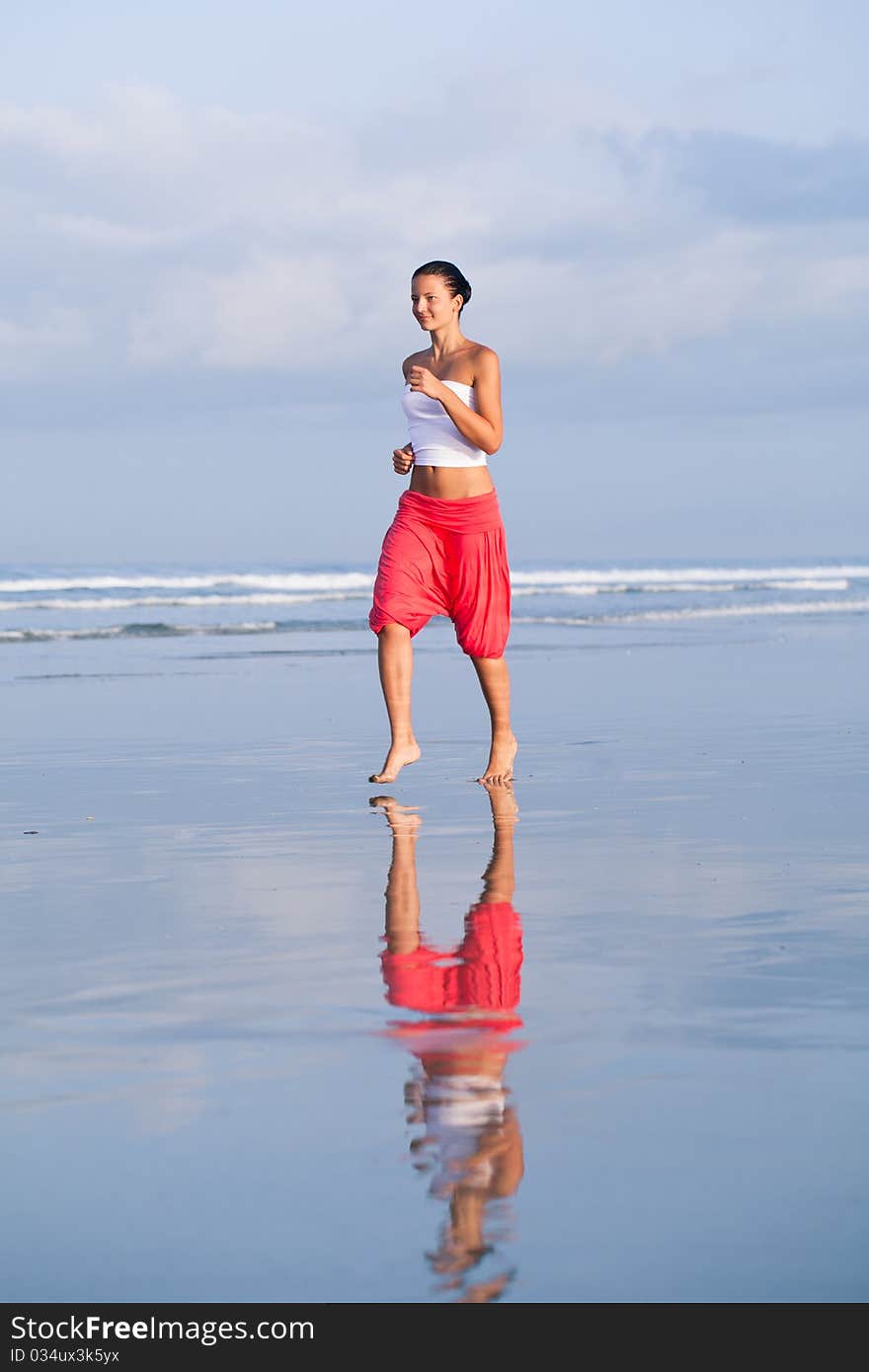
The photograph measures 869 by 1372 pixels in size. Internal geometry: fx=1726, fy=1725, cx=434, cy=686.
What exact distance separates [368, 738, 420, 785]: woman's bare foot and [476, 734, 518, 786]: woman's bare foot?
264 mm

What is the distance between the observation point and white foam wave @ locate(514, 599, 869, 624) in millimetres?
21438

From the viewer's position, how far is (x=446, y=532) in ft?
20.8

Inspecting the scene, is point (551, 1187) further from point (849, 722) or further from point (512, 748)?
point (849, 722)

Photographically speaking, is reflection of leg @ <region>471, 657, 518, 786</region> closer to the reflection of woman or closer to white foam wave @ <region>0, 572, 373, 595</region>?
the reflection of woman

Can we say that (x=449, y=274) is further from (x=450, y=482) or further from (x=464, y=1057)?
(x=464, y=1057)

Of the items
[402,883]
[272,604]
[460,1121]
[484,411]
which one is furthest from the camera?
[272,604]

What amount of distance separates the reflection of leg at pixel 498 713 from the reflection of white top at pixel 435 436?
731 mm

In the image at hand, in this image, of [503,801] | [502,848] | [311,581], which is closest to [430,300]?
[503,801]

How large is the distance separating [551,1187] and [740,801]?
3.63m

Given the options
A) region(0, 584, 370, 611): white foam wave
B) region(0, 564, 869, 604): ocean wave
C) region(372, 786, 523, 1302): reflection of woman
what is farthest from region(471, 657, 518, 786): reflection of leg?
region(0, 564, 869, 604): ocean wave

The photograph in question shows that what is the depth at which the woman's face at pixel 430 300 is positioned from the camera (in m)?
6.16

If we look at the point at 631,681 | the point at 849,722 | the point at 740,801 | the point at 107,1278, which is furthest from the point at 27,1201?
the point at 631,681

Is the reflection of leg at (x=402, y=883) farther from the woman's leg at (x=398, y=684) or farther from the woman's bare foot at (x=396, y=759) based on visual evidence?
the woman's leg at (x=398, y=684)

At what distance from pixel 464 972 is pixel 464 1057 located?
1.89ft
